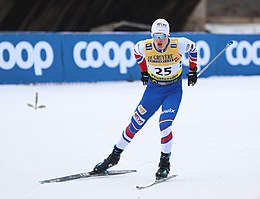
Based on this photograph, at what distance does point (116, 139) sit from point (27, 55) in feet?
25.8

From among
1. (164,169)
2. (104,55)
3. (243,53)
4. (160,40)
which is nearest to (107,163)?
(164,169)

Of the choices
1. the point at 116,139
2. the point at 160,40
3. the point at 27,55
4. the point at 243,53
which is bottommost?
the point at 116,139

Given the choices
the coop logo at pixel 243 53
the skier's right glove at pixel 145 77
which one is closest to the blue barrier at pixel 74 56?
the coop logo at pixel 243 53

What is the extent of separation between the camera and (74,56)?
685 inches

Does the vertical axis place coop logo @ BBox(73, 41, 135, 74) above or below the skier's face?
below

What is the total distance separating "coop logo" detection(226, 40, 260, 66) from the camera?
1995 centimetres

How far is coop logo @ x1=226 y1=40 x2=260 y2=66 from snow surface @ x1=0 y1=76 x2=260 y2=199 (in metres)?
4.18

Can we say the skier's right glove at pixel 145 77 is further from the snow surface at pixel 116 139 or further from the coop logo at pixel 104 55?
the coop logo at pixel 104 55

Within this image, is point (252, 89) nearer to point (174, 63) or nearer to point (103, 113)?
point (103, 113)

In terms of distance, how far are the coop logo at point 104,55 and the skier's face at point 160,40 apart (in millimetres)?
10641

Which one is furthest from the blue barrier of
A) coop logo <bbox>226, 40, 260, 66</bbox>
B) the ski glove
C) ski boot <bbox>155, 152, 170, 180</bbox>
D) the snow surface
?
ski boot <bbox>155, 152, 170, 180</bbox>

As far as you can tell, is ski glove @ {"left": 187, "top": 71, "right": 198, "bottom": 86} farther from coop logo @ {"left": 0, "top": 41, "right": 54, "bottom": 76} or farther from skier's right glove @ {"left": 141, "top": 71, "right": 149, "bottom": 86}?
coop logo @ {"left": 0, "top": 41, "right": 54, "bottom": 76}

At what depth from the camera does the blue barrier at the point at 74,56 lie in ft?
54.4

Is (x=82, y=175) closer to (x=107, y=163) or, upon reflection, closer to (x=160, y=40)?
(x=107, y=163)
